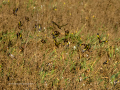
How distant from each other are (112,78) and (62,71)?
2.91 feet

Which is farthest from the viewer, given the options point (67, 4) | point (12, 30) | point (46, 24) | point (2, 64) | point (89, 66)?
point (67, 4)

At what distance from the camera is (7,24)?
8.71 feet

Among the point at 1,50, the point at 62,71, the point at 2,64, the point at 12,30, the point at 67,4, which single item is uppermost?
the point at 67,4

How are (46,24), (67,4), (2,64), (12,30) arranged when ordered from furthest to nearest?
(67,4)
(46,24)
(12,30)
(2,64)

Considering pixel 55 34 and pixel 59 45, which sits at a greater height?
pixel 55 34

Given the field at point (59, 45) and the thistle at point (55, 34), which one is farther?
the thistle at point (55, 34)

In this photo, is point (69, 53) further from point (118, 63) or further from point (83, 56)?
point (118, 63)

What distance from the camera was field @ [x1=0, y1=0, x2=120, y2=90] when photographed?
85.3 inches

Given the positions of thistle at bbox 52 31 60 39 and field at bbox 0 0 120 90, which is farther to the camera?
thistle at bbox 52 31 60 39

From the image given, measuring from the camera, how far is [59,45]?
256 centimetres

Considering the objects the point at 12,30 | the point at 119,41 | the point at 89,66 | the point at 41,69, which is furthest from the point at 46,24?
the point at 119,41

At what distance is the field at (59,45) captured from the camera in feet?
7.11

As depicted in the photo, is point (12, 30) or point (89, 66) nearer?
point (89, 66)

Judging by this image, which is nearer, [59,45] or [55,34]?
[59,45]
